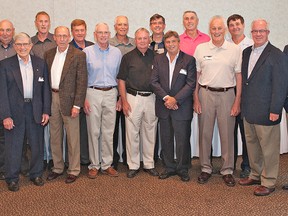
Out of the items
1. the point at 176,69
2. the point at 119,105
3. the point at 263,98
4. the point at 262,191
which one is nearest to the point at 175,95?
the point at 176,69

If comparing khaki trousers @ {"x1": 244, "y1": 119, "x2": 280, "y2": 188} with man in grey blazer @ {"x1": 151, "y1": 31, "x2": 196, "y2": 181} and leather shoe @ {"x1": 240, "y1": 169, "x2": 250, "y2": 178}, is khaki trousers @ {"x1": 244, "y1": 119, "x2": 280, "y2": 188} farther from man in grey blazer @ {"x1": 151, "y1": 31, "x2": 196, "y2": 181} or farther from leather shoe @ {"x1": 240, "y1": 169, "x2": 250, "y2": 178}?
man in grey blazer @ {"x1": 151, "y1": 31, "x2": 196, "y2": 181}

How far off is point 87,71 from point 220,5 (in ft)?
11.1

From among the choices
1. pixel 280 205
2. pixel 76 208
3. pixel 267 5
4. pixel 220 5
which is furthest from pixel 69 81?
pixel 267 5

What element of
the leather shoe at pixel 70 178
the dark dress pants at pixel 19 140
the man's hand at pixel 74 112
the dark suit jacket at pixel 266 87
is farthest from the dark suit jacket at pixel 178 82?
the dark dress pants at pixel 19 140

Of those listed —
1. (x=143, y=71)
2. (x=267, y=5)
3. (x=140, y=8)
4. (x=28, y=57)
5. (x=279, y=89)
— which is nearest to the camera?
(x=279, y=89)

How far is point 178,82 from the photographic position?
13.0 feet

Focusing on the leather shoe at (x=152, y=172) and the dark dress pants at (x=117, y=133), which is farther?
the dark dress pants at (x=117, y=133)

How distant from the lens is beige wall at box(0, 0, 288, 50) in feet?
19.0

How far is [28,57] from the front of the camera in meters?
3.81

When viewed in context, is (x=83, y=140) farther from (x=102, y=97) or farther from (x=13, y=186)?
(x=13, y=186)

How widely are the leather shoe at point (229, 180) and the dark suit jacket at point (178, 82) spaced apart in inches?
29.8

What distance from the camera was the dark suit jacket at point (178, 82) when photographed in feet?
12.9

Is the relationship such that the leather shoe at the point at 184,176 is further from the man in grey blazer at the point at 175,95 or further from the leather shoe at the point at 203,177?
the leather shoe at the point at 203,177

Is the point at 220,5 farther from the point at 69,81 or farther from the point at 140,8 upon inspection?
the point at 69,81
